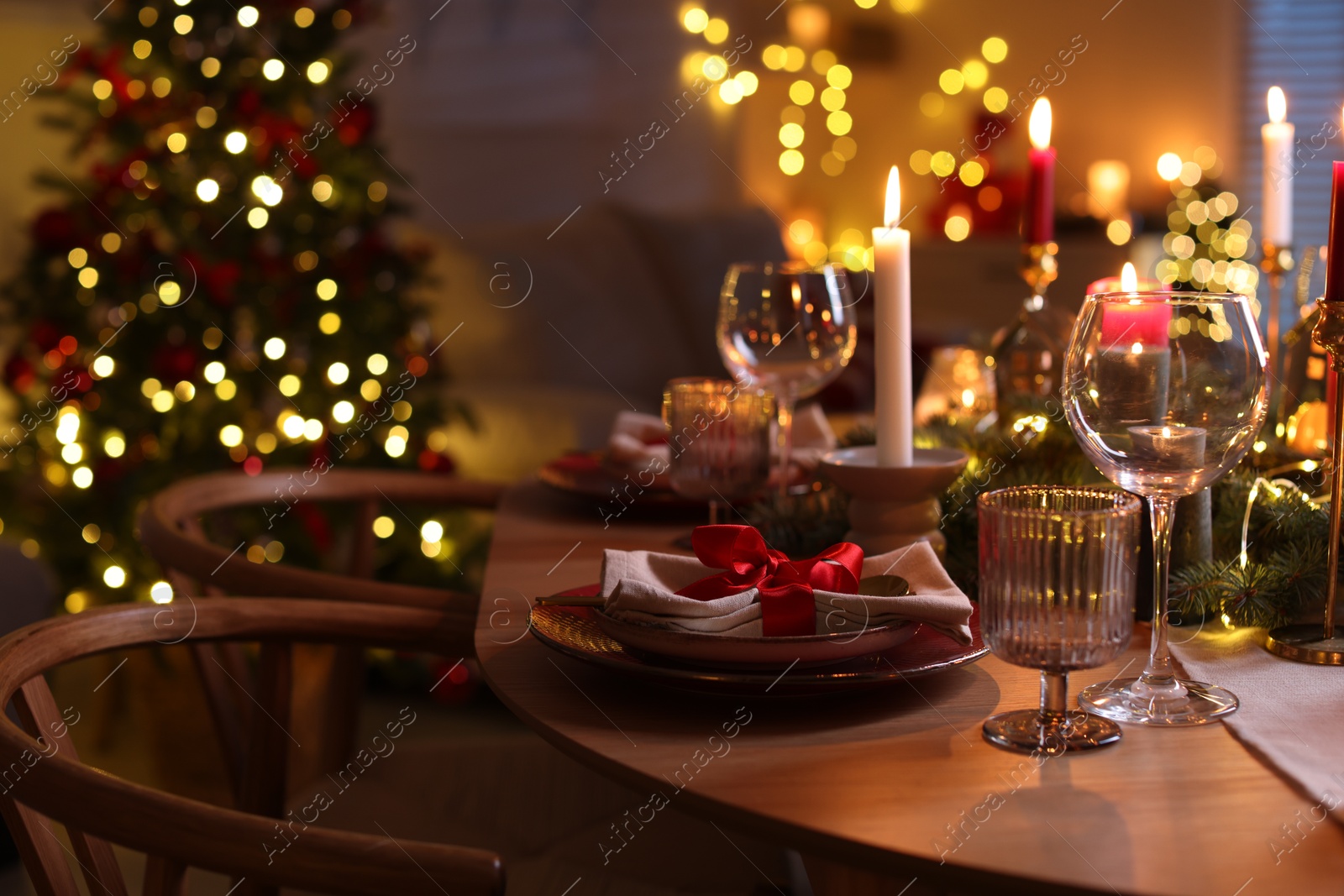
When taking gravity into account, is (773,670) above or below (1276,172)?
below

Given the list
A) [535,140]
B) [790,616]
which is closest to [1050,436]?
[790,616]

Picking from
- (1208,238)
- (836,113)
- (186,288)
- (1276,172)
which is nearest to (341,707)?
(1276,172)

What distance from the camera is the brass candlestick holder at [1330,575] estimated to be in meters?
0.75

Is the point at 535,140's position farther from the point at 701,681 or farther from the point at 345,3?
the point at 701,681

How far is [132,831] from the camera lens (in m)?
0.62

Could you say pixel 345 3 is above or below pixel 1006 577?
above

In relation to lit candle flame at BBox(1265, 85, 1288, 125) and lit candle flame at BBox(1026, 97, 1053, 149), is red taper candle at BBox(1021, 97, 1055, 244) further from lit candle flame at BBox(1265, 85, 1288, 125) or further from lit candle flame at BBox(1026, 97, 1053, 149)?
Result: lit candle flame at BBox(1265, 85, 1288, 125)

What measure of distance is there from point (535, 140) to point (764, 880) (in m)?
3.36

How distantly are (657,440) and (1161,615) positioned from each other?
28.1 inches

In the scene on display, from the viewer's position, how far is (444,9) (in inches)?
151

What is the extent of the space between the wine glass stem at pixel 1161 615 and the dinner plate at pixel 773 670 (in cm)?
10

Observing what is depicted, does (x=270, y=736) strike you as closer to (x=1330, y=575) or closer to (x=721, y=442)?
(x=721, y=442)

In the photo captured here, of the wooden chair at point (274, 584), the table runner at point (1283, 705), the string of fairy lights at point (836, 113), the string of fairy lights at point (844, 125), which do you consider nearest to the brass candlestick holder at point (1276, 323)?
the table runner at point (1283, 705)

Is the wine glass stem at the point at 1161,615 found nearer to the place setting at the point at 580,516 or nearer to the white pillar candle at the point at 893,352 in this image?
the place setting at the point at 580,516
